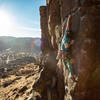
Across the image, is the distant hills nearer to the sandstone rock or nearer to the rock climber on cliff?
the rock climber on cliff

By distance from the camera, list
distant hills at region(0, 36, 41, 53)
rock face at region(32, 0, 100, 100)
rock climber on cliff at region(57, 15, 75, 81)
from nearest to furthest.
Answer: rock face at region(32, 0, 100, 100)
rock climber on cliff at region(57, 15, 75, 81)
distant hills at region(0, 36, 41, 53)

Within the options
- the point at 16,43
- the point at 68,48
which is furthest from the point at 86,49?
the point at 16,43

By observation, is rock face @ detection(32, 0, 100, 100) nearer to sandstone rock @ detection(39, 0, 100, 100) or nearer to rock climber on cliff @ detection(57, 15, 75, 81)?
sandstone rock @ detection(39, 0, 100, 100)

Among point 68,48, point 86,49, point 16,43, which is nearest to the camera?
point 86,49

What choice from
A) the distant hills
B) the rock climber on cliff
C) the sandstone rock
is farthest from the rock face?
the distant hills

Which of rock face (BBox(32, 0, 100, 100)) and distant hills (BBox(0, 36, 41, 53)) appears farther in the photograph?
distant hills (BBox(0, 36, 41, 53))

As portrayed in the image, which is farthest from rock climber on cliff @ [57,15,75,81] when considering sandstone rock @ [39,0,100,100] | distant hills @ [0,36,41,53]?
distant hills @ [0,36,41,53]

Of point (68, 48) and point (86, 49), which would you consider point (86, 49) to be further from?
point (68, 48)

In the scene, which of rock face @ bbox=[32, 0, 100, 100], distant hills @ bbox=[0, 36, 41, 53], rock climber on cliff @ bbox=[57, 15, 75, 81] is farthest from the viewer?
A: distant hills @ bbox=[0, 36, 41, 53]

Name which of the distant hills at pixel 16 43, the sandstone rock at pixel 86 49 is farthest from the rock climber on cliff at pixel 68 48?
the distant hills at pixel 16 43

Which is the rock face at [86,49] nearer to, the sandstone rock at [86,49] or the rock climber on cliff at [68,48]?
the sandstone rock at [86,49]

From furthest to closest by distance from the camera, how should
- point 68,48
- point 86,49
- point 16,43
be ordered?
point 16,43 < point 68,48 < point 86,49

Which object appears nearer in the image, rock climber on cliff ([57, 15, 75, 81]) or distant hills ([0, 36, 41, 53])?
rock climber on cliff ([57, 15, 75, 81])

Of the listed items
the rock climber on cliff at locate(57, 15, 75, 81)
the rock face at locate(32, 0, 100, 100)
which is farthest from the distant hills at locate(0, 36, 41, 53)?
the rock face at locate(32, 0, 100, 100)
